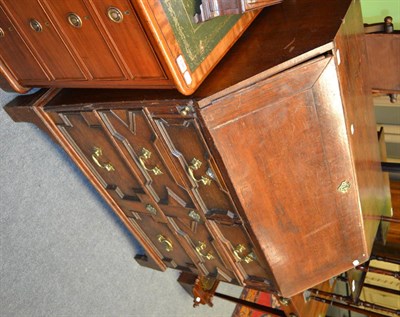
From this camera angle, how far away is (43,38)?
1.32 meters

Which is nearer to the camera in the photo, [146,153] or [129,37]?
[129,37]

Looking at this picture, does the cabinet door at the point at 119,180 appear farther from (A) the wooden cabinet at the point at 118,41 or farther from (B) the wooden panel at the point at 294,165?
(B) the wooden panel at the point at 294,165

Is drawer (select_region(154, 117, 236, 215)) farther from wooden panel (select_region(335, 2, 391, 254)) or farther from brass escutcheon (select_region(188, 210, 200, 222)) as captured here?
wooden panel (select_region(335, 2, 391, 254))

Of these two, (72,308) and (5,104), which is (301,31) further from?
(72,308)

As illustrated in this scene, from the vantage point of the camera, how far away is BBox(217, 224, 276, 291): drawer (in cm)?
154

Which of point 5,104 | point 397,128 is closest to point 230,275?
point 5,104

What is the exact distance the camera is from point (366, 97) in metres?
1.55

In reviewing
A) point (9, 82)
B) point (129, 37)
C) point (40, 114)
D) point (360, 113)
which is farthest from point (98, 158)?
point (360, 113)

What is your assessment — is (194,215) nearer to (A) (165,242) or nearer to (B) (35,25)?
(A) (165,242)

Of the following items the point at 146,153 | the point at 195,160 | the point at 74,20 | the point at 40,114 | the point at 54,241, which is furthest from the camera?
the point at 54,241

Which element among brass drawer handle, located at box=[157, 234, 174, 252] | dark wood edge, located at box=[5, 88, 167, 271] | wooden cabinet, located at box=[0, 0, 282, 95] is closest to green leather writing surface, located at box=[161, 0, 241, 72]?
wooden cabinet, located at box=[0, 0, 282, 95]

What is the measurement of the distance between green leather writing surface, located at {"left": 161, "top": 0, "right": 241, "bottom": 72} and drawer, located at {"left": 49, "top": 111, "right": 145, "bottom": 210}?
46 cm

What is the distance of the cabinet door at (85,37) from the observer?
1151 millimetres

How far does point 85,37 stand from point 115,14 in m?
0.18
